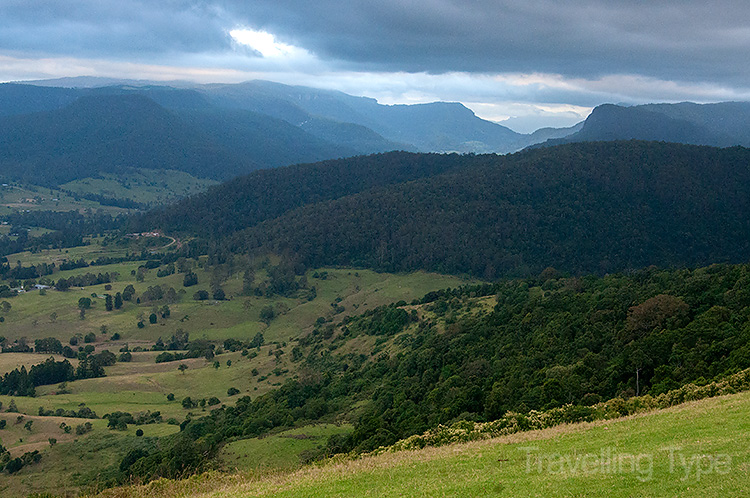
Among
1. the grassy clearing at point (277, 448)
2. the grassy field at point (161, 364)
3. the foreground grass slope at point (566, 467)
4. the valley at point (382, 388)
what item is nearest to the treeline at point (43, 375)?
the valley at point (382, 388)

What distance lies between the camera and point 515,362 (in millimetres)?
57281

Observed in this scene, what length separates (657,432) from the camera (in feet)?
84.3

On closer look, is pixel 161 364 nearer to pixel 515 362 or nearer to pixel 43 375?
pixel 43 375

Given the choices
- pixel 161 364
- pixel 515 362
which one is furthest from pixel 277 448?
pixel 161 364

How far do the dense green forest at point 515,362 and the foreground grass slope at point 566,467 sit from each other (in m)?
7.44

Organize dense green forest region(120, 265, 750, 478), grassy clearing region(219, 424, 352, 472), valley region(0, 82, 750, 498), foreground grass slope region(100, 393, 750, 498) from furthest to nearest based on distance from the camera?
grassy clearing region(219, 424, 352, 472) → dense green forest region(120, 265, 750, 478) → valley region(0, 82, 750, 498) → foreground grass slope region(100, 393, 750, 498)

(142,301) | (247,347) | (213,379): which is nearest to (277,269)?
Answer: (142,301)

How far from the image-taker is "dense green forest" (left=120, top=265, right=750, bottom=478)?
42.9m

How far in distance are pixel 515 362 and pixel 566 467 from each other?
3566 cm

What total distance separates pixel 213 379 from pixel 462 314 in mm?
45667

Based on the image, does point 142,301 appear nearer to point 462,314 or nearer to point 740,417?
point 462,314

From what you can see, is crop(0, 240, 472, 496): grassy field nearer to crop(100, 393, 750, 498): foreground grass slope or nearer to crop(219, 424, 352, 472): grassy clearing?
crop(219, 424, 352, 472): grassy clearing

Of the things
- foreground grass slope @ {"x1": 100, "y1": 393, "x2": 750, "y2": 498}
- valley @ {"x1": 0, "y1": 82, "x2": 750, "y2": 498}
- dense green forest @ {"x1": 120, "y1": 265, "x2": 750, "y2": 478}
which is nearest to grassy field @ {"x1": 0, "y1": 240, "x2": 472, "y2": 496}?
valley @ {"x1": 0, "y1": 82, "x2": 750, "y2": 498}

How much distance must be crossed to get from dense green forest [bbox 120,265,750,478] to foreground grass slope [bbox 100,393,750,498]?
7445 millimetres
